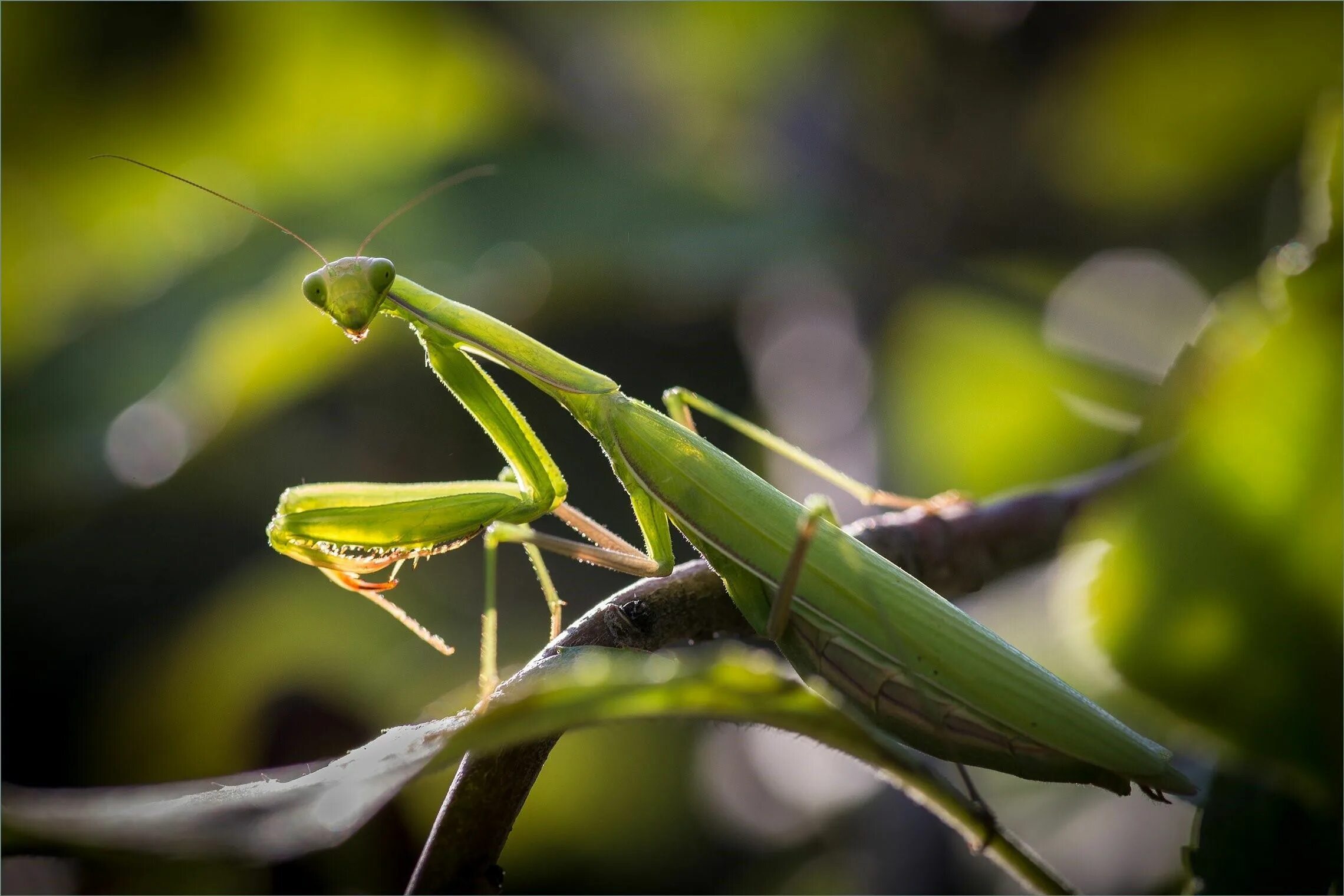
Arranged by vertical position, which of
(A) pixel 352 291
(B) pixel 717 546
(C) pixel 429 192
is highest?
(C) pixel 429 192

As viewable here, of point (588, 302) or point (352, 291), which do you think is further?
point (588, 302)

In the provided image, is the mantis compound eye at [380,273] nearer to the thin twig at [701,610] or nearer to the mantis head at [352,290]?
the mantis head at [352,290]

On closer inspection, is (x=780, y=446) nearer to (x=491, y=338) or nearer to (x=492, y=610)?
(x=491, y=338)

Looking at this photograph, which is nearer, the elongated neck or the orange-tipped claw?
the orange-tipped claw

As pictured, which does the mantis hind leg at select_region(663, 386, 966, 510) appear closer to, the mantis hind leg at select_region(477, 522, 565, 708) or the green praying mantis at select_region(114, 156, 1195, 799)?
the green praying mantis at select_region(114, 156, 1195, 799)

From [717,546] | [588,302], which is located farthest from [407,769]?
[588,302]

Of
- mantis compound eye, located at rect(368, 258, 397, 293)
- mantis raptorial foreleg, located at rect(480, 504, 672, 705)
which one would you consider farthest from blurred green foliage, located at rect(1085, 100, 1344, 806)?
mantis compound eye, located at rect(368, 258, 397, 293)

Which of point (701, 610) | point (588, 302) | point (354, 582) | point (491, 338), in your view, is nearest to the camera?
point (701, 610)
